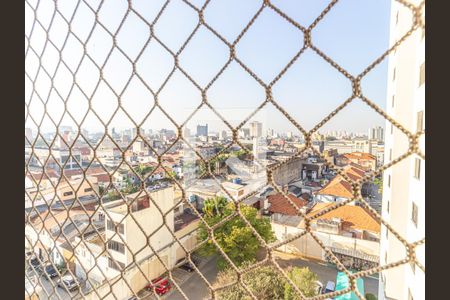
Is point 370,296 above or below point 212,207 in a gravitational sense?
below

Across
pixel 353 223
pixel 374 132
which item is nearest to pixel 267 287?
pixel 353 223

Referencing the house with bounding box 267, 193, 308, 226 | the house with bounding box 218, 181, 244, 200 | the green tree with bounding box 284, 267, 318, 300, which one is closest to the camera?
the house with bounding box 218, 181, 244, 200

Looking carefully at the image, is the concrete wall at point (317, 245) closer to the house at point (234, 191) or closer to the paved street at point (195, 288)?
the paved street at point (195, 288)

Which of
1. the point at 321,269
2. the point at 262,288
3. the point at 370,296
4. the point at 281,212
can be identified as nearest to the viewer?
the point at 262,288

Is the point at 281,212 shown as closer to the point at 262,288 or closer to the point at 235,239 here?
the point at 235,239

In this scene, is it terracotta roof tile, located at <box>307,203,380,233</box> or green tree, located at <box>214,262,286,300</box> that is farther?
terracotta roof tile, located at <box>307,203,380,233</box>

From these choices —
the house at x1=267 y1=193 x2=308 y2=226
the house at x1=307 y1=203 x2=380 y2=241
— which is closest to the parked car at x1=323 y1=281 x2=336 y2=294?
the house at x1=307 y1=203 x2=380 y2=241

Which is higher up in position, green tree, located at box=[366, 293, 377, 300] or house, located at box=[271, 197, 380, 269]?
house, located at box=[271, 197, 380, 269]

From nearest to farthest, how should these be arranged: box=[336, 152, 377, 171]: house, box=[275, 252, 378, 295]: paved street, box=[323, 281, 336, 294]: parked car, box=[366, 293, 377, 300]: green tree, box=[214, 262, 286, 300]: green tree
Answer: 1. box=[336, 152, 377, 171]: house
2. box=[214, 262, 286, 300]: green tree
3. box=[366, 293, 377, 300]: green tree
4. box=[323, 281, 336, 294]: parked car
5. box=[275, 252, 378, 295]: paved street

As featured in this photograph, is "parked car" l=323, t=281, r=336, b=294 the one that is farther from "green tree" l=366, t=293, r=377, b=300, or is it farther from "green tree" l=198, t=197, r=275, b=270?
"green tree" l=198, t=197, r=275, b=270
